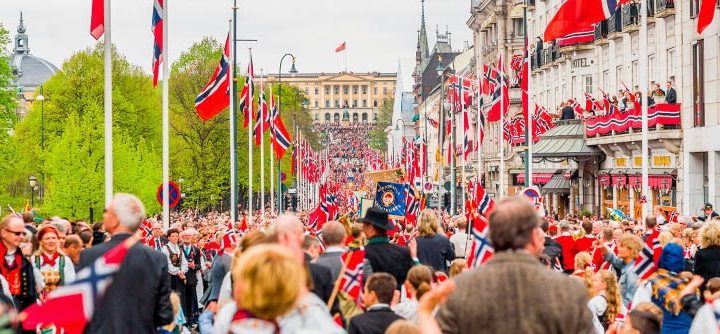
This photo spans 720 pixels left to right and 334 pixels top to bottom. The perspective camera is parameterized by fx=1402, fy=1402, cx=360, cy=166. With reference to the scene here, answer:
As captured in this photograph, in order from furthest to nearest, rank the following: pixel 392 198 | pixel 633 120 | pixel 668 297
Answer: pixel 633 120
pixel 392 198
pixel 668 297

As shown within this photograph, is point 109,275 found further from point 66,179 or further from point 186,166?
point 186,166

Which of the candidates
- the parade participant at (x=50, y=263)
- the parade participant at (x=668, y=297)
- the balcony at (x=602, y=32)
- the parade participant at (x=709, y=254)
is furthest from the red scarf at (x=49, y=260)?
the balcony at (x=602, y=32)

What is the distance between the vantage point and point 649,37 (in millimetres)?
42094

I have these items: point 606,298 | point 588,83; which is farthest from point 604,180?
point 606,298

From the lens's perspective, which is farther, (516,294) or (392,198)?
(392,198)

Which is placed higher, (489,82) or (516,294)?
(489,82)

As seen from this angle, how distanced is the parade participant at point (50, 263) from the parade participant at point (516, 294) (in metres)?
6.96

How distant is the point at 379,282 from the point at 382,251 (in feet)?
10.1

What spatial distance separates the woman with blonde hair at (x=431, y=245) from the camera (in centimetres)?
1504

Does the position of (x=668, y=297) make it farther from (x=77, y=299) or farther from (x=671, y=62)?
(x=671, y=62)

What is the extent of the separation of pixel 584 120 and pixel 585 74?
4611 millimetres

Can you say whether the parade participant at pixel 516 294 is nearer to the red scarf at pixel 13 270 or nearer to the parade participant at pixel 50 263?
the red scarf at pixel 13 270

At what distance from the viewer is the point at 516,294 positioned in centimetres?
621

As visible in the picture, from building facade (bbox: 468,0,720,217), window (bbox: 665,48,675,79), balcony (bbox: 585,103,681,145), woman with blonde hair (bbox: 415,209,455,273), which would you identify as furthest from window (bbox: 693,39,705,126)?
woman with blonde hair (bbox: 415,209,455,273)
